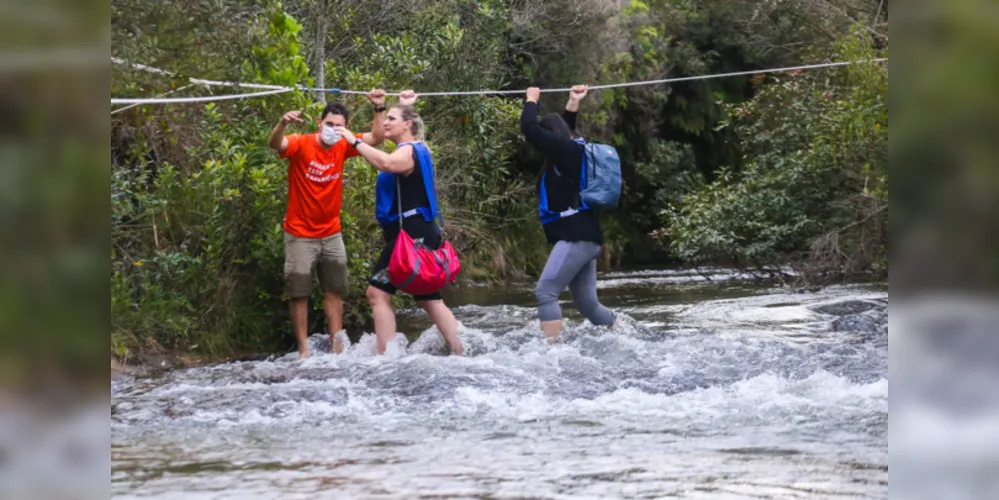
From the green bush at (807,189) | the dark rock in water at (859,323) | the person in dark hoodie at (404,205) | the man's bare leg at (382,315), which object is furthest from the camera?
the green bush at (807,189)

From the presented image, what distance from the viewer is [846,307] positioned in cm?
1277

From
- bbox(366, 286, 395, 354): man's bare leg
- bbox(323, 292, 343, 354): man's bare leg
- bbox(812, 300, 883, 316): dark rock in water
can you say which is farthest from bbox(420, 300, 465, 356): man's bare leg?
bbox(812, 300, 883, 316): dark rock in water

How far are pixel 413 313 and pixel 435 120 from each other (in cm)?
422

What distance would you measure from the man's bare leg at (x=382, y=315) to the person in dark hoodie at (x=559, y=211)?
1.17 m

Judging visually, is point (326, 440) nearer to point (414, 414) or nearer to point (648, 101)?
point (414, 414)

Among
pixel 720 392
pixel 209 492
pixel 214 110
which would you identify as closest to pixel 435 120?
pixel 214 110

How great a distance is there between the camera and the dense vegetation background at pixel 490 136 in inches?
362

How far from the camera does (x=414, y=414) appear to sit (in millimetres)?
6855

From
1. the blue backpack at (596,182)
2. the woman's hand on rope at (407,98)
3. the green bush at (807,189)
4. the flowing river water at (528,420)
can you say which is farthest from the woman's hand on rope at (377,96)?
the green bush at (807,189)

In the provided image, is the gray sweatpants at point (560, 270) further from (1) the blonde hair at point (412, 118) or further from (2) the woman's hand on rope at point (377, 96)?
(2) the woman's hand on rope at point (377, 96)

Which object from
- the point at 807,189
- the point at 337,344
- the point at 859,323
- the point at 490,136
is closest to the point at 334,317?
the point at 337,344

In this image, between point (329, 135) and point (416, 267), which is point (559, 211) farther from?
point (329, 135)

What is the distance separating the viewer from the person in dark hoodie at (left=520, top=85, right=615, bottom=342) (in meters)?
9.01

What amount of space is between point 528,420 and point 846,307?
7.13m
